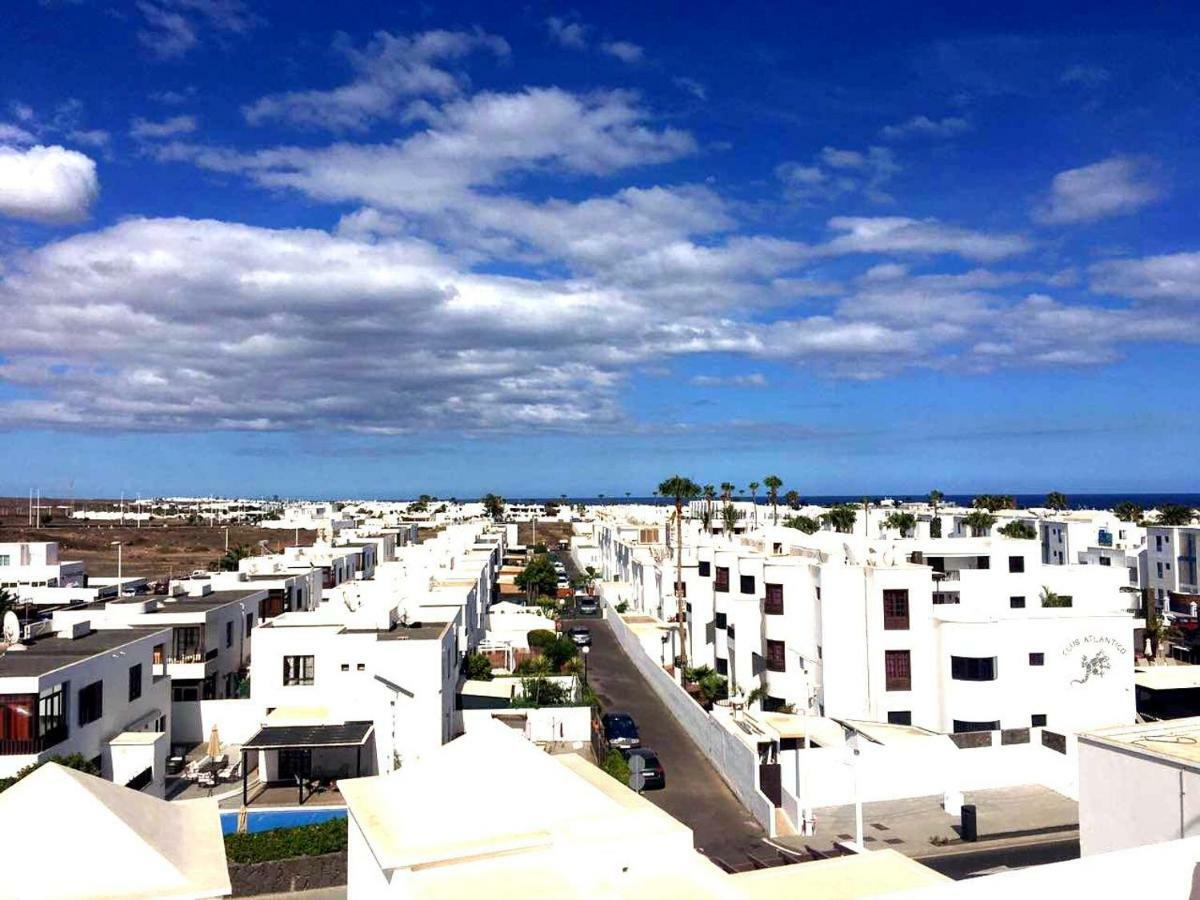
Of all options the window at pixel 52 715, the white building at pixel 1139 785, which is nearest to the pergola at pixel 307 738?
the window at pixel 52 715

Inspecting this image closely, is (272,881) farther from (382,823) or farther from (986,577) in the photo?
(986,577)

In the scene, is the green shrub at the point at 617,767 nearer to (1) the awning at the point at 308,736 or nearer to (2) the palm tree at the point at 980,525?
(1) the awning at the point at 308,736

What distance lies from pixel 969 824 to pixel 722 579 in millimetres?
22856

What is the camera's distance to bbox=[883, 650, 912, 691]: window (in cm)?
3578

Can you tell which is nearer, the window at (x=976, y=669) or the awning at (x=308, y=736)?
the awning at (x=308, y=736)

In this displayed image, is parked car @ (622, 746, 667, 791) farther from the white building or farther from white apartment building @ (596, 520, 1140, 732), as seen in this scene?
the white building

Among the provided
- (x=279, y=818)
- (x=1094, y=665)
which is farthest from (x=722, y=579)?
(x=279, y=818)

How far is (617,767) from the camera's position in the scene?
30.0 meters

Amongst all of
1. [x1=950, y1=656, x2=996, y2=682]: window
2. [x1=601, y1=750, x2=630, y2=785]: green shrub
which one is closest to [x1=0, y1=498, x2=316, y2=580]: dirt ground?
[x1=601, y1=750, x2=630, y2=785]: green shrub

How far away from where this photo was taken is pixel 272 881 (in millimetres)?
23016

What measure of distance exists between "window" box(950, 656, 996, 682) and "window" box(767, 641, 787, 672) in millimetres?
7520

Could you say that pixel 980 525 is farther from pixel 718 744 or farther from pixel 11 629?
pixel 11 629

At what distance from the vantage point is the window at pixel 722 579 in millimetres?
47938

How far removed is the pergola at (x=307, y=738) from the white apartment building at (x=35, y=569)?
40.9 metres
